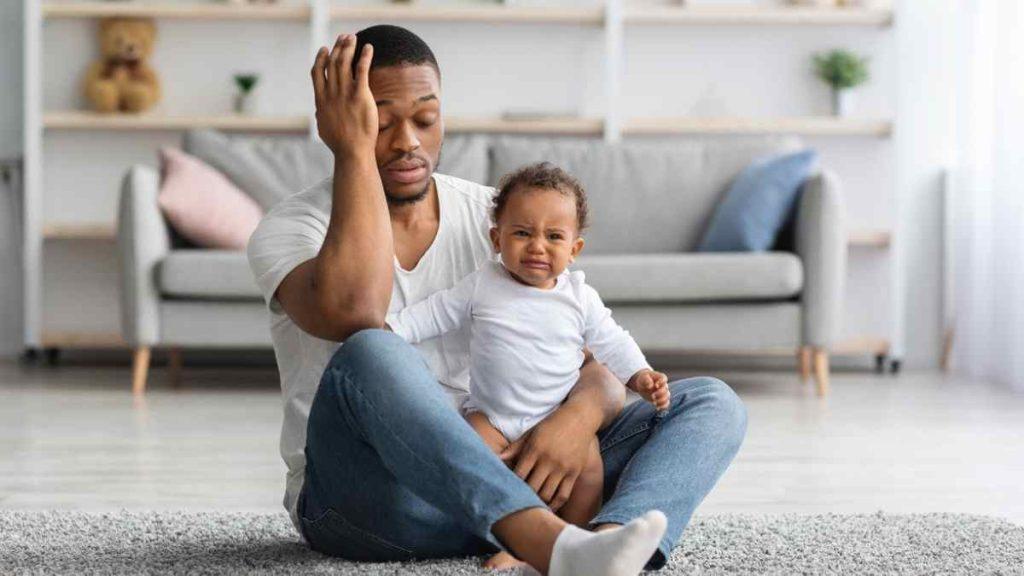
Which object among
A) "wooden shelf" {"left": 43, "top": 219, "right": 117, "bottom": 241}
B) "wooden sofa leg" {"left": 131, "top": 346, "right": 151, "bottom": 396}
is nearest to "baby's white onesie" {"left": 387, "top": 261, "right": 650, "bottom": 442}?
"wooden sofa leg" {"left": 131, "top": 346, "right": 151, "bottom": 396}

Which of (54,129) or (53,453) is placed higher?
(54,129)

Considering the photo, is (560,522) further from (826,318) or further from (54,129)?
(54,129)

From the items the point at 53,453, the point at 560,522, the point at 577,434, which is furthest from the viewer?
the point at 53,453

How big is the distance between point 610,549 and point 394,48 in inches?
31.2

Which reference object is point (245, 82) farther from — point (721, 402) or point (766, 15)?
point (721, 402)

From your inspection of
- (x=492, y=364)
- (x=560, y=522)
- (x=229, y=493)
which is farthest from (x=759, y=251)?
(x=560, y=522)

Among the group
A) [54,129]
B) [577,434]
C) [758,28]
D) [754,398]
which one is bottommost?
[754,398]

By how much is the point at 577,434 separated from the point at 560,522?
265 millimetres

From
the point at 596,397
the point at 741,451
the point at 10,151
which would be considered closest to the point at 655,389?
the point at 596,397

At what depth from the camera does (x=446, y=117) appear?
535 cm

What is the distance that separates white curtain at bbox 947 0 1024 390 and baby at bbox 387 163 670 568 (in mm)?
2981

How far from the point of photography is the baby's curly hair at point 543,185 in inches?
77.3

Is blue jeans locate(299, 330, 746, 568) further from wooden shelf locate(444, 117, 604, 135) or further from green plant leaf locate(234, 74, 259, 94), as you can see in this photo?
green plant leaf locate(234, 74, 259, 94)

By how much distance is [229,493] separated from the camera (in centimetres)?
276
